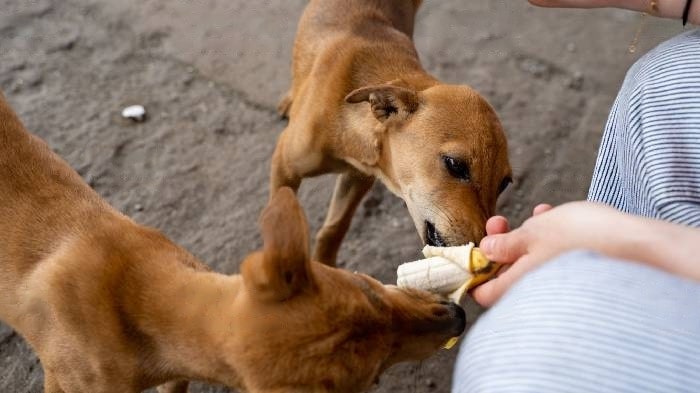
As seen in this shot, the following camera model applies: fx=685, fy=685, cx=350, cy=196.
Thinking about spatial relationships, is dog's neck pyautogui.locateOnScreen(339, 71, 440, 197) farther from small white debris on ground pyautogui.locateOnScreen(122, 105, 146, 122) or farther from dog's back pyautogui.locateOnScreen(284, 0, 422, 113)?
small white debris on ground pyautogui.locateOnScreen(122, 105, 146, 122)

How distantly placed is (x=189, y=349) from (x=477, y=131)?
128cm

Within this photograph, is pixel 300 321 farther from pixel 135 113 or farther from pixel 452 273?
pixel 135 113

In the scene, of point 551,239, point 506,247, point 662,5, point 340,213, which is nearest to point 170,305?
point 506,247

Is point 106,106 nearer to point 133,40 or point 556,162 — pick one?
point 133,40

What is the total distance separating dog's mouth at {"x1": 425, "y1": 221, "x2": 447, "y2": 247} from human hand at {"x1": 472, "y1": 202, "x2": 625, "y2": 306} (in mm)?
645

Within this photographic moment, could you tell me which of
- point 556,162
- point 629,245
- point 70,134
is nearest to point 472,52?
point 556,162

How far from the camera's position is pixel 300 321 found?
159 centimetres

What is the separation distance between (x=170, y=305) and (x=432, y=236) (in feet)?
3.59

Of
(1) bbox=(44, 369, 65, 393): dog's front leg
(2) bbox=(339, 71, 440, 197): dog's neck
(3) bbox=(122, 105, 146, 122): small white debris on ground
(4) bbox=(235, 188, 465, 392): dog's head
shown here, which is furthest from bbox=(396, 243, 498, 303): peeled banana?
(3) bbox=(122, 105, 146, 122): small white debris on ground

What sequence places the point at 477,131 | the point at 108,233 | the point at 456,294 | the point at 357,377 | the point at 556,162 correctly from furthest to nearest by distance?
the point at 556,162
the point at 477,131
the point at 108,233
the point at 456,294
the point at 357,377

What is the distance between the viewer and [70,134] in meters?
3.58

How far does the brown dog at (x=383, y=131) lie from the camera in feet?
8.20

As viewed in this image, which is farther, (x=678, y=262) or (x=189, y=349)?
(x=189, y=349)

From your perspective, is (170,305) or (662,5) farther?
(662,5)
